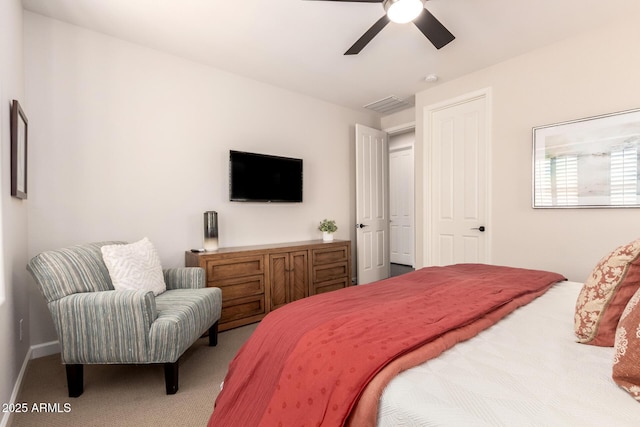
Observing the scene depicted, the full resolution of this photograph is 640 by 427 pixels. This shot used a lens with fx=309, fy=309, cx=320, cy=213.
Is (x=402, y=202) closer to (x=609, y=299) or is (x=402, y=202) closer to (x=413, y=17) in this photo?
(x=413, y=17)

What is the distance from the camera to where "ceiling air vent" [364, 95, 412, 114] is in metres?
4.06

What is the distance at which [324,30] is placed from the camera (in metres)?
2.50

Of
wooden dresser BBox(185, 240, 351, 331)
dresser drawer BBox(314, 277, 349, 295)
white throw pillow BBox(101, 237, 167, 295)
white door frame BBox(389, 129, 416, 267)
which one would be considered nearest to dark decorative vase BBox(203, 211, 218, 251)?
wooden dresser BBox(185, 240, 351, 331)

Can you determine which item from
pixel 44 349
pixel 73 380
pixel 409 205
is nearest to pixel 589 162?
pixel 409 205

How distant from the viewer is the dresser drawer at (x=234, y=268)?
272cm

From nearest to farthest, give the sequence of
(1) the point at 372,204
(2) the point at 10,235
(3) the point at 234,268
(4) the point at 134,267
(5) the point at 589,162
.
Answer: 1. (2) the point at 10,235
2. (4) the point at 134,267
3. (5) the point at 589,162
4. (3) the point at 234,268
5. (1) the point at 372,204

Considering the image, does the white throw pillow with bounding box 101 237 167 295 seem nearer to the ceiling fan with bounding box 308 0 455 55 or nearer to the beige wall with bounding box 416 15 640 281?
the ceiling fan with bounding box 308 0 455 55

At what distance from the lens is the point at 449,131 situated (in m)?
3.57

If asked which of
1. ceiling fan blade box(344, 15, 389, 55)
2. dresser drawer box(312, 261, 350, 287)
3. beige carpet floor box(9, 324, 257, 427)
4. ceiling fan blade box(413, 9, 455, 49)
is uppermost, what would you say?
ceiling fan blade box(344, 15, 389, 55)

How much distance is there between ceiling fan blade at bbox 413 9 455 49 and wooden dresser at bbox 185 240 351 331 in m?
2.23

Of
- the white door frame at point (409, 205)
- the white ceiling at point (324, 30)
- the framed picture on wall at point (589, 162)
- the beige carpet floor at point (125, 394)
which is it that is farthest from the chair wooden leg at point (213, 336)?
A: the white door frame at point (409, 205)

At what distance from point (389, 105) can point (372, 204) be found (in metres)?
1.38

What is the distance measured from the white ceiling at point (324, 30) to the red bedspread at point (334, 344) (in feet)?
6.59

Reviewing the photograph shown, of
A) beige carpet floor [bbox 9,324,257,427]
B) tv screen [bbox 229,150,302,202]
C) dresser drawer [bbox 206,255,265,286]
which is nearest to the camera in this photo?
beige carpet floor [bbox 9,324,257,427]
